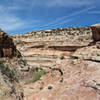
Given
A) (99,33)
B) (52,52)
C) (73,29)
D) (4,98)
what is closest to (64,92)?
(4,98)

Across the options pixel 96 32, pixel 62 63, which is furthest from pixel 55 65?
pixel 96 32

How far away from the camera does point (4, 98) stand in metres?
4.74

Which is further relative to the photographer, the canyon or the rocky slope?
the rocky slope

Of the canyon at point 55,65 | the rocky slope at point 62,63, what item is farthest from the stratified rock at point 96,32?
the rocky slope at point 62,63

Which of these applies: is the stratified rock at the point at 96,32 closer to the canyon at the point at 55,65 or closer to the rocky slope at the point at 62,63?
the canyon at the point at 55,65

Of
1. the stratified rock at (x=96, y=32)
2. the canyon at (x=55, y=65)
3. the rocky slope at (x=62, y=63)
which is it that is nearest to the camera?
the canyon at (x=55, y=65)

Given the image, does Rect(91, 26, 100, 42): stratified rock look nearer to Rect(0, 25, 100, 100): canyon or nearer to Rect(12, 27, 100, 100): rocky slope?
Rect(0, 25, 100, 100): canyon

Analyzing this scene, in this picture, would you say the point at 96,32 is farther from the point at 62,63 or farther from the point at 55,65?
the point at 55,65

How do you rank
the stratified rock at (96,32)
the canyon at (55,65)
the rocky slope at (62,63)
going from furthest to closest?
the stratified rock at (96,32)
the rocky slope at (62,63)
the canyon at (55,65)

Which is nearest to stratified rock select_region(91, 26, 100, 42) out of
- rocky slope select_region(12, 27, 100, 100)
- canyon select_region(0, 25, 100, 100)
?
canyon select_region(0, 25, 100, 100)

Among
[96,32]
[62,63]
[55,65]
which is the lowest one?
[55,65]

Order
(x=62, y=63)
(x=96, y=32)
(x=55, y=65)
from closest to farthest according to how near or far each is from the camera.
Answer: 1. (x=62, y=63)
2. (x=55, y=65)
3. (x=96, y=32)

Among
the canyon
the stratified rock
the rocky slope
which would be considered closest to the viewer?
the canyon

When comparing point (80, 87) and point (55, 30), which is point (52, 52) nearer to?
point (55, 30)
